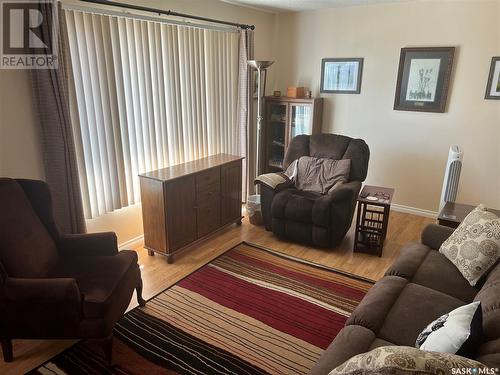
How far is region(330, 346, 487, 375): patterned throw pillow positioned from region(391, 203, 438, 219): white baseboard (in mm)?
3540

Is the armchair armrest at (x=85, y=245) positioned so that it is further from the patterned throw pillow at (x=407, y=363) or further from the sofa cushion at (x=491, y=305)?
the sofa cushion at (x=491, y=305)

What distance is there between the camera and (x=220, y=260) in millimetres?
3148

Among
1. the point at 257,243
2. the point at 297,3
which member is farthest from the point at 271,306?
the point at 297,3

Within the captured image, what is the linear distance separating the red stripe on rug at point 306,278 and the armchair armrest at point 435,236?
24.1 inches

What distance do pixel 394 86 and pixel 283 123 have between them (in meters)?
1.44

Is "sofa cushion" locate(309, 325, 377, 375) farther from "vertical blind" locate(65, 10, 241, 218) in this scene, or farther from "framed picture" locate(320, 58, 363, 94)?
"framed picture" locate(320, 58, 363, 94)

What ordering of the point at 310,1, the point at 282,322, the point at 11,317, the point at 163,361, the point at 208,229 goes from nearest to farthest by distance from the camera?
the point at 11,317, the point at 163,361, the point at 282,322, the point at 208,229, the point at 310,1

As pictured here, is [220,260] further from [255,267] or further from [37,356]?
[37,356]

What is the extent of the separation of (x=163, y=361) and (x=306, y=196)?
205 centimetres

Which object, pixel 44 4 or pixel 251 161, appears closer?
pixel 44 4

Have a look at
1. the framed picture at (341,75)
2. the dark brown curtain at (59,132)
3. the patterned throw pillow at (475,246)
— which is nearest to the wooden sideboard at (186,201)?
the dark brown curtain at (59,132)

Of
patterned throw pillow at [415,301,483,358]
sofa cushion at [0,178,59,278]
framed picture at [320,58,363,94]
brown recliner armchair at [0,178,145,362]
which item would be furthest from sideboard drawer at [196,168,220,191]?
patterned throw pillow at [415,301,483,358]

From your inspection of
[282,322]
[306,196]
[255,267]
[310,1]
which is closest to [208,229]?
[255,267]

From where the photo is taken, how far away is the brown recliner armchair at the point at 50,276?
179 centimetres
